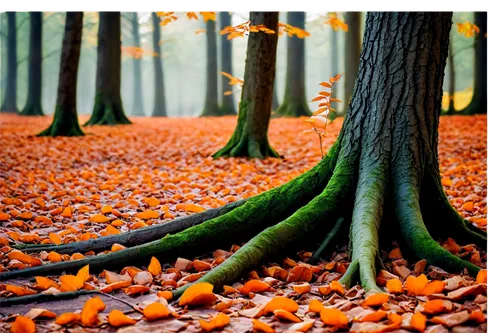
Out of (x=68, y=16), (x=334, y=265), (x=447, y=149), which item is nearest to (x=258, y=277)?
(x=334, y=265)

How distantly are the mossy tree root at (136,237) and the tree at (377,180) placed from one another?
20 millimetres

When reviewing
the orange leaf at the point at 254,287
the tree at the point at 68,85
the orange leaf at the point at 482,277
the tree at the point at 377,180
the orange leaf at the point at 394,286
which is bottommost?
Answer: the orange leaf at the point at 254,287

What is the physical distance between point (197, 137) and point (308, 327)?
357 inches

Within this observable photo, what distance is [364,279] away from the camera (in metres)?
2.52

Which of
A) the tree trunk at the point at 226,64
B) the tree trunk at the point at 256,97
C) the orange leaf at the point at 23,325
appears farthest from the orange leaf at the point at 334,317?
the tree trunk at the point at 226,64

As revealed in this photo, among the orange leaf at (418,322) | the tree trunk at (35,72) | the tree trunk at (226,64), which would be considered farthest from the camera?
the tree trunk at (226,64)

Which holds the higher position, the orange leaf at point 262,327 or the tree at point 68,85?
the tree at point 68,85

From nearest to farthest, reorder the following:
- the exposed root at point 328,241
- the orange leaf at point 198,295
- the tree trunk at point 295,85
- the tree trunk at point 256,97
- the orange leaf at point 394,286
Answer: the orange leaf at point 198,295 → the orange leaf at point 394,286 → the exposed root at point 328,241 → the tree trunk at point 256,97 → the tree trunk at point 295,85

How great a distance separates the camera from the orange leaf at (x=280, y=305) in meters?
2.21

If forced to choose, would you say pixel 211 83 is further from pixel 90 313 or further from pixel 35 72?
pixel 90 313

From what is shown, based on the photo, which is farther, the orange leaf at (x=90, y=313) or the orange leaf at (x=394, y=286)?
the orange leaf at (x=394, y=286)

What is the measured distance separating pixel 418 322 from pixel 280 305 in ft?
1.96

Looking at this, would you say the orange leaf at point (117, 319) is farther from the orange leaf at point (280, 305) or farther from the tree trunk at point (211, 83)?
the tree trunk at point (211, 83)

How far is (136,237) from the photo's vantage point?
3408mm
